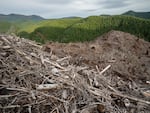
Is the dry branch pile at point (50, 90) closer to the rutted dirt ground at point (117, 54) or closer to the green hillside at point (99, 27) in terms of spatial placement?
the rutted dirt ground at point (117, 54)

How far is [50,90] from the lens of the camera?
4.35 meters

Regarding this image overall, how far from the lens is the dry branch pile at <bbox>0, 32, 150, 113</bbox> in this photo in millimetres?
4156

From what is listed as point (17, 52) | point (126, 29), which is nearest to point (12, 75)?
point (17, 52)

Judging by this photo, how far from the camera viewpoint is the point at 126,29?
→ 57.9m

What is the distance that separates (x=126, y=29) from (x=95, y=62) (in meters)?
51.7

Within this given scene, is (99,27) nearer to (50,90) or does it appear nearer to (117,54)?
(117,54)

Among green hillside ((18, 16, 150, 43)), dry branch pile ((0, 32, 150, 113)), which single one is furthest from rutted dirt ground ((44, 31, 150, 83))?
green hillside ((18, 16, 150, 43))

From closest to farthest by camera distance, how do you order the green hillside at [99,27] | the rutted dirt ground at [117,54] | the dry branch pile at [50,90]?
the dry branch pile at [50,90] < the rutted dirt ground at [117,54] < the green hillside at [99,27]

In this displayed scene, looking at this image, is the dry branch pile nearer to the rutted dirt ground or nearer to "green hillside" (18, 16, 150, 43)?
the rutted dirt ground

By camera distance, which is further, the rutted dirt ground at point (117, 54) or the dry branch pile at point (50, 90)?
the rutted dirt ground at point (117, 54)

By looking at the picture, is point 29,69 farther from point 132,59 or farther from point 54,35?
point 54,35

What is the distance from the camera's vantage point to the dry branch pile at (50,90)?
13.6ft

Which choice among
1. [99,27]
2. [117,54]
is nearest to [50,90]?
[117,54]

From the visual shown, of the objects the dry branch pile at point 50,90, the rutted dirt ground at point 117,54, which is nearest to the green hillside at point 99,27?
the rutted dirt ground at point 117,54
